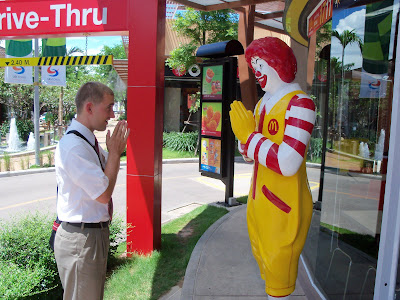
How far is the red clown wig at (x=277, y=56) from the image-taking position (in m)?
2.29

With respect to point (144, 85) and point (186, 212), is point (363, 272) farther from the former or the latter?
point (186, 212)

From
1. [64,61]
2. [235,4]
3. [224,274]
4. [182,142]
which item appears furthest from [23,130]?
[224,274]

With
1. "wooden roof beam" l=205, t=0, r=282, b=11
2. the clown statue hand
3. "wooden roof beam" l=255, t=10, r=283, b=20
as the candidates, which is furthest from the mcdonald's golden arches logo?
"wooden roof beam" l=255, t=10, r=283, b=20

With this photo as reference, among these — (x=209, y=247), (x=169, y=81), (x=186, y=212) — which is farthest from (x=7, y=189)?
(x=169, y=81)

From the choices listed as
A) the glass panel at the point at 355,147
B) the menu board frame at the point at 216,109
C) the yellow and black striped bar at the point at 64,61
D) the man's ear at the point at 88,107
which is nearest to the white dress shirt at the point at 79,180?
the man's ear at the point at 88,107

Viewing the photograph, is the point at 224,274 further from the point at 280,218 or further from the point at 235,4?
the point at 235,4

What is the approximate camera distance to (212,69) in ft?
23.7

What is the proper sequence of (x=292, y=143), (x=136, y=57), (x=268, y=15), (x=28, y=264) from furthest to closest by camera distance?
(x=268, y=15), (x=136, y=57), (x=28, y=264), (x=292, y=143)

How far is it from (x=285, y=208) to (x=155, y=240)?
9.56 ft

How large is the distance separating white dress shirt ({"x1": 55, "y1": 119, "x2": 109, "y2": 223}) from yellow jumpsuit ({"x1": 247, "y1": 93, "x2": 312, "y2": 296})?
991 mm

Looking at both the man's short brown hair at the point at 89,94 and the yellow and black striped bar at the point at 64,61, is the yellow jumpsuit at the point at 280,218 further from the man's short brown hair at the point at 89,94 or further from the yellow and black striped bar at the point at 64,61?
the yellow and black striped bar at the point at 64,61

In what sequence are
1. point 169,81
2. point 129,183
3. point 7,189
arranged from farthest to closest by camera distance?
Answer: point 169,81, point 7,189, point 129,183

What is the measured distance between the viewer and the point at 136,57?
4578 millimetres

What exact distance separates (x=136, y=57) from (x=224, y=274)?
2805 millimetres
